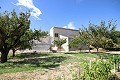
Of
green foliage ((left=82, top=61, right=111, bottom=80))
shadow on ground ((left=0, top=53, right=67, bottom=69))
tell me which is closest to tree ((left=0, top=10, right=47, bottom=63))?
shadow on ground ((left=0, top=53, right=67, bottom=69))

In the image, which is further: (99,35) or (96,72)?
(99,35)

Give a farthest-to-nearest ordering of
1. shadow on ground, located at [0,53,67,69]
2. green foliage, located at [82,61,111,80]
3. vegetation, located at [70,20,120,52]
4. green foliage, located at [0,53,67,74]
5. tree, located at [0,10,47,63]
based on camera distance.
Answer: vegetation, located at [70,20,120,52] → tree, located at [0,10,47,63] → shadow on ground, located at [0,53,67,69] → green foliage, located at [0,53,67,74] → green foliage, located at [82,61,111,80]

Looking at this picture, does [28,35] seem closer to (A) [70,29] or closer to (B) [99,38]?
(B) [99,38]

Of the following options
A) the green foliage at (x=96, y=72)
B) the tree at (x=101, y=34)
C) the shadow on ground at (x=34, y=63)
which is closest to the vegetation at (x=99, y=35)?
the tree at (x=101, y=34)

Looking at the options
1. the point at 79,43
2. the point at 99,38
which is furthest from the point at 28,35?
the point at 79,43

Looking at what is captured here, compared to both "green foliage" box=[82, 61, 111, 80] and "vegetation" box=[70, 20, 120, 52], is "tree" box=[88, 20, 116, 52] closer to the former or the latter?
"vegetation" box=[70, 20, 120, 52]

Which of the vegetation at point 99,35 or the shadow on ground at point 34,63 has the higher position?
the vegetation at point 99,35

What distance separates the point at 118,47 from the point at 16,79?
49.6 m

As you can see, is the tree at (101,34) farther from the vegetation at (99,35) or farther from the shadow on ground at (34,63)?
the shadow on ground at (34,63)

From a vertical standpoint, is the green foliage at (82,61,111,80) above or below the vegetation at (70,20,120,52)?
below

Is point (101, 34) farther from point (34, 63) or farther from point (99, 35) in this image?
point (34, 63)

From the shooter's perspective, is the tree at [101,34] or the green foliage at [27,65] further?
the tree at [101,34]

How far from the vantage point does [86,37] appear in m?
41.5

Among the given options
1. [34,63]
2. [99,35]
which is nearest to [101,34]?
[99,35]
